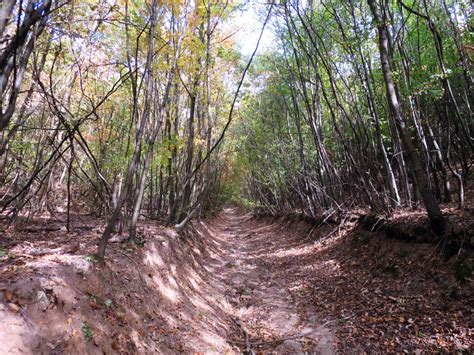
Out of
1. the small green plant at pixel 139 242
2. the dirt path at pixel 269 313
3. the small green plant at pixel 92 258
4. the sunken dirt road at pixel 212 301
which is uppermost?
the small green plant at pixel 92 258

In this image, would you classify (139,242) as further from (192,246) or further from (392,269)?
(392,269)

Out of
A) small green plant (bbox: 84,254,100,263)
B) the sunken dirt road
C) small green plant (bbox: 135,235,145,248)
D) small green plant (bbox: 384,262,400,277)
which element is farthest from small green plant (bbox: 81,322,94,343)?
small green plant (bbox: 384,262,400,277)

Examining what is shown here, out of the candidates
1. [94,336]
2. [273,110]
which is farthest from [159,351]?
[273,110]

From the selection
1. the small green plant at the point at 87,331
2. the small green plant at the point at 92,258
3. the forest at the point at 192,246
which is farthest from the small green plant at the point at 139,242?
the small green plant at the point at 87,331

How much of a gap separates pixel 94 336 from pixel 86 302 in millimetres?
460

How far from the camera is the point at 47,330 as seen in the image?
2791 millimetres

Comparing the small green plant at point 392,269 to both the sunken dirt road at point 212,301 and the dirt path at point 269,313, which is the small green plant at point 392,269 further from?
the dirt path at point 269,313

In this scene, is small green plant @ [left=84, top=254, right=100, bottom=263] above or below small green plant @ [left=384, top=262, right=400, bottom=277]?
above

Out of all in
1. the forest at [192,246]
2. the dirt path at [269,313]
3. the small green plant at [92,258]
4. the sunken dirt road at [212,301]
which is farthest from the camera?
the dirt path at [269,313]

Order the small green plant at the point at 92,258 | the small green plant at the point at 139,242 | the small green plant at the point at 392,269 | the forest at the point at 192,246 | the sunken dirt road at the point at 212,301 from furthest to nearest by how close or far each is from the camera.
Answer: the small green plant at the point at 139,242 → the small green plant at the point at 392,269 → the small green plant at the point at 92,258 → the forest at the point at 192,246 → the sunken dirt road at the point at 212,301

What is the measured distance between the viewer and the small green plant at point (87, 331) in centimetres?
307

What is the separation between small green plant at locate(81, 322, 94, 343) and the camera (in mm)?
3072

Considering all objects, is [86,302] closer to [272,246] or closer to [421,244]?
[421,244]

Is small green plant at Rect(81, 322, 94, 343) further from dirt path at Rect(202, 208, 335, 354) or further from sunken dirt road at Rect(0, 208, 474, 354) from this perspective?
dirt path at Rect(202, 208, 335, 354)
